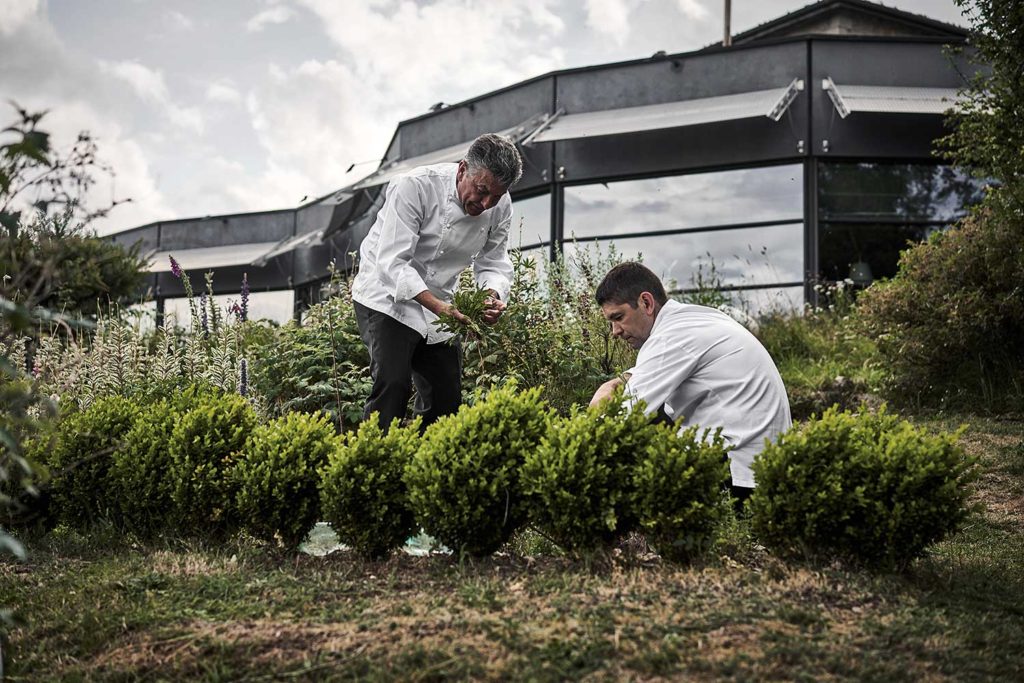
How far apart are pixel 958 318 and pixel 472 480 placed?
18.7ft

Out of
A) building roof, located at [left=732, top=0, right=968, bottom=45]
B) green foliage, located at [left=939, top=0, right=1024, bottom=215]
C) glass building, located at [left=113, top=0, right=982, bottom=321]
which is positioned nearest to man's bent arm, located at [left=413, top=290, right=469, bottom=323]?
green foliage, located at [left=939, top=0, right=1024, bottom=215]

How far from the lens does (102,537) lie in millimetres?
4141

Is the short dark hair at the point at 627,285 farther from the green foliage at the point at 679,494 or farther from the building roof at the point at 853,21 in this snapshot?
the building roof at the point at 853,21

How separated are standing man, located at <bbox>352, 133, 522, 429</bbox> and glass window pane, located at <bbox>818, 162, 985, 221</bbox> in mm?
8445

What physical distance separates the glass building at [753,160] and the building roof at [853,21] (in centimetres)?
460

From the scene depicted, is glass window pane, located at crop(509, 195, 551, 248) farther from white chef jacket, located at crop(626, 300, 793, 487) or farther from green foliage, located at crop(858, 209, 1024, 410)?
white chef jacket, located at crop(626, 300, 793, 487)

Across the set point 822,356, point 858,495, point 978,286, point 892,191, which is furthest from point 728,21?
point 858,495

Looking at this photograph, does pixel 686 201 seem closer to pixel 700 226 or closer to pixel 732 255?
pixel 700 226

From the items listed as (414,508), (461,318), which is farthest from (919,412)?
(414,508)

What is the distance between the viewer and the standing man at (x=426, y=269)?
173 inches

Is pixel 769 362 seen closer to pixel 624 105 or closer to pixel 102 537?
pixel 102 537

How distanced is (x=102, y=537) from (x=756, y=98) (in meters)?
10.4

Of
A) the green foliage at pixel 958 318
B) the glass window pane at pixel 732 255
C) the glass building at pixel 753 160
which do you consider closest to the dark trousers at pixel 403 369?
the green foliage at pixel 958 318

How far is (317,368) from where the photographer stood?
693 cm
